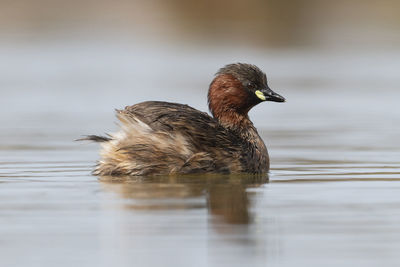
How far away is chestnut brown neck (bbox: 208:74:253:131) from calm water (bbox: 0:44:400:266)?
0.63 metres

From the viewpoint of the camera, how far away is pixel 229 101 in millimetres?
11289

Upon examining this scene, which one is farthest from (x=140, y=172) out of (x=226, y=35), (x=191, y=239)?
(x=226, y=35)

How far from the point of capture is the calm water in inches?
273

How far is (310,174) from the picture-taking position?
34.5 feet

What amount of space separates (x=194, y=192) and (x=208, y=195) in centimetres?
20

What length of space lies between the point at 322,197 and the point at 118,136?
2269mm

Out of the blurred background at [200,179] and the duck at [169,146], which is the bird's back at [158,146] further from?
the blurred background at [200,179]

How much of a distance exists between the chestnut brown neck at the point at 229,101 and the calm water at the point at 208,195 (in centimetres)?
63

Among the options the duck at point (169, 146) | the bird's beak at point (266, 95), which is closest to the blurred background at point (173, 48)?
the bird's beak at point (266, 95)

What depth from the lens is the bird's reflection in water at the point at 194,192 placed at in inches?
332

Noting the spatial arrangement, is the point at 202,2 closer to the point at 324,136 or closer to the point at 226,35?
the point at 226,35

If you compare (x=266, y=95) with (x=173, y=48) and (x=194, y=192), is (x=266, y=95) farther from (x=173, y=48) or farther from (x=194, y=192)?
(x=173, y=48)

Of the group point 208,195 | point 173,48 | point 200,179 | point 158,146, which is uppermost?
point 173,48

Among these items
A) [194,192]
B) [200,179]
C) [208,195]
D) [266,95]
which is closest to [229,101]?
[266,95]
